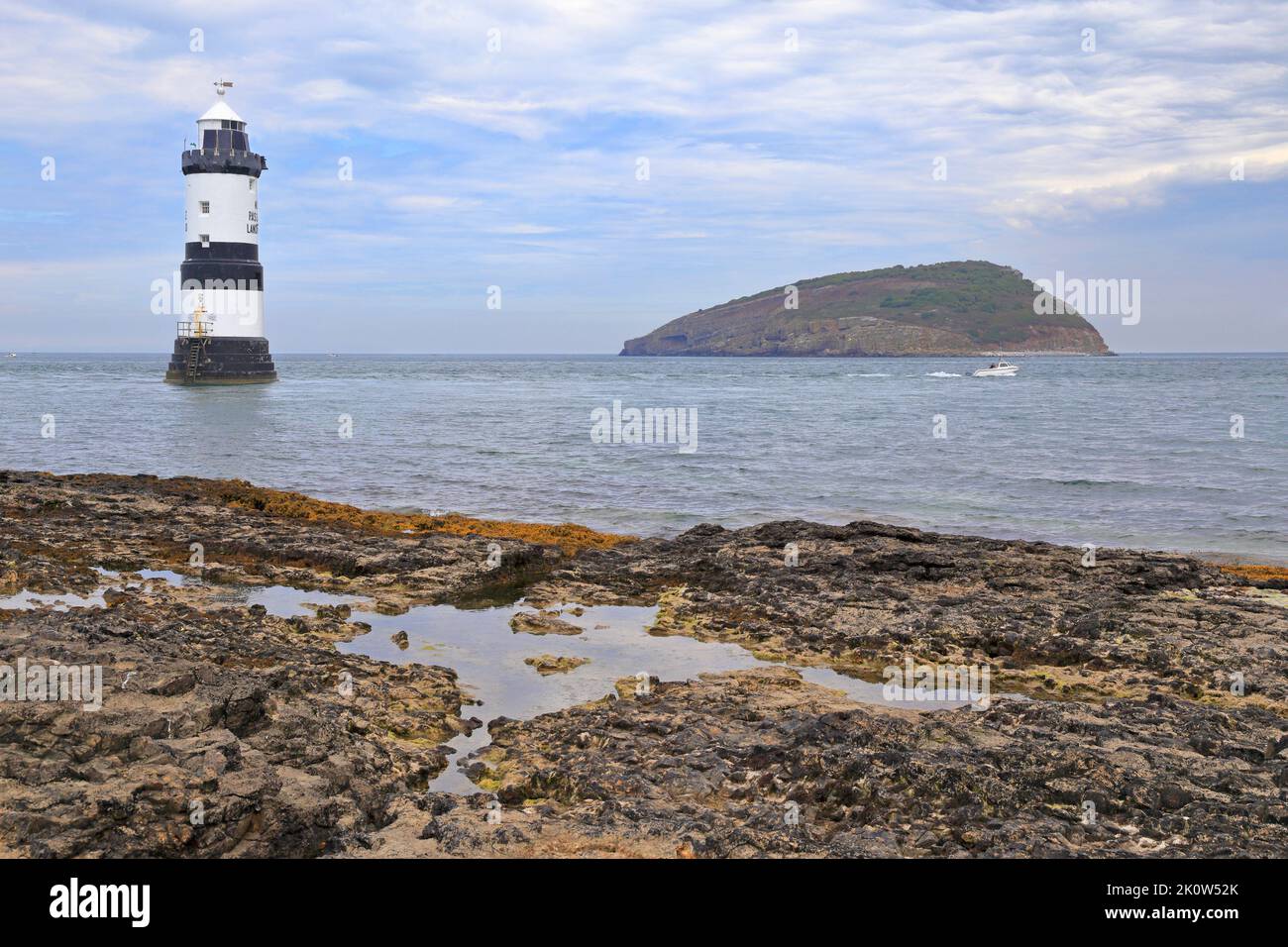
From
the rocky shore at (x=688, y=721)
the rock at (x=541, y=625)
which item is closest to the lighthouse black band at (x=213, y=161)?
the rocky shore at (x=688, y=721)

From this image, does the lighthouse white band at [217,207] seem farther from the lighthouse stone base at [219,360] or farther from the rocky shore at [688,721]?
the rocky shore at [688,721]

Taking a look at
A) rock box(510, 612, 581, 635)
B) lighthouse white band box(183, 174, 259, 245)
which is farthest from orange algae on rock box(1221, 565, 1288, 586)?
lighthouse white band box(183, 174, 259, 245)

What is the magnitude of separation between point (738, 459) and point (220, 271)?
38.2 metres

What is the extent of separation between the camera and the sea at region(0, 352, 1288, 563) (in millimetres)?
23094

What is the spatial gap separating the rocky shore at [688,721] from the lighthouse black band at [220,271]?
4749 centimetres

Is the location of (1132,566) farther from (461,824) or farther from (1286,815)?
(461,824)

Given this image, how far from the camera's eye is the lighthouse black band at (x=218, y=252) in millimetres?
57188

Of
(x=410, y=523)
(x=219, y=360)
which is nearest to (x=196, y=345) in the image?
(x=219, y=360)

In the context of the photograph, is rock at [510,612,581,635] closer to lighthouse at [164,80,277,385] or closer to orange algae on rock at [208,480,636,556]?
orange algae on rock at [208,480,636,556]

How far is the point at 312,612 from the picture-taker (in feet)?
41.0

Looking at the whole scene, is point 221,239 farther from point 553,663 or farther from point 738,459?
point 553,663

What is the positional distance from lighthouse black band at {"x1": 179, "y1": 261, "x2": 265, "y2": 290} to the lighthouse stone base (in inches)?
198

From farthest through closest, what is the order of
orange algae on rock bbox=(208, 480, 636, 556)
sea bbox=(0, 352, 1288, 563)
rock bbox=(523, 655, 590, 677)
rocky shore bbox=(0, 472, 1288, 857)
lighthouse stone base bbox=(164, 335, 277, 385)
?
lighthouse stone base bbox=(164, 335, 277, 385) → sea bbox=(0, 352, 1288, 563) → orange algae on rock bbox=(208, 480, 636, 556) → rock bbox=(523, 655, 590, 677) → rocky shore bbox=(0, 472, 1288, 857)
